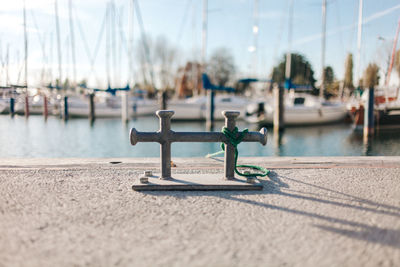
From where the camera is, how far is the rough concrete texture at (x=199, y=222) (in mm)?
2207

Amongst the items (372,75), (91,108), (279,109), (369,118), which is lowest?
(369,118)

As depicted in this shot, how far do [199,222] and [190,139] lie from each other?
1443mm

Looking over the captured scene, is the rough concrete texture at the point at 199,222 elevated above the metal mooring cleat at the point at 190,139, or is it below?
below

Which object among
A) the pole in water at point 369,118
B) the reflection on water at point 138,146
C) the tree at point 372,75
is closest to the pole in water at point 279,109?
the reflection on water at point 138,146

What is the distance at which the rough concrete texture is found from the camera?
2.21m

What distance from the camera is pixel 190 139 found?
4047mm

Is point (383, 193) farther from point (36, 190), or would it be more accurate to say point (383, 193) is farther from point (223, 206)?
point (36, 190)

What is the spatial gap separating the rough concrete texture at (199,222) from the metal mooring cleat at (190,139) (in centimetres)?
15

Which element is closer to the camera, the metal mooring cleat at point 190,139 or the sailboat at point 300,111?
the metal mooring cleat at point 190,139

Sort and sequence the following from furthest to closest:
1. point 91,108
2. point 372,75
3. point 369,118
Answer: point 91,108, point 372,75, point 369,118

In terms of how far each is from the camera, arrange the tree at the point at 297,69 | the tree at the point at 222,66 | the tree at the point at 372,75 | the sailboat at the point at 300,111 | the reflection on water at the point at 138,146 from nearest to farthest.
A: the reflection on water at the point at 138,146 → the tree at the point at 372,75 → the sailboat at the point at 300,111 → the tree at the point at 222,66 → the tree at the point at 297,69

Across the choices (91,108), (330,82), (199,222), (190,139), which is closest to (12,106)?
(190,139)

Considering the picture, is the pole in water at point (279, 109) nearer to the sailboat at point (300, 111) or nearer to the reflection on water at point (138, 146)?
the sailboat at point (300, 111)

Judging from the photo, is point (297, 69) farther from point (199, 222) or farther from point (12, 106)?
point (199, 222)
